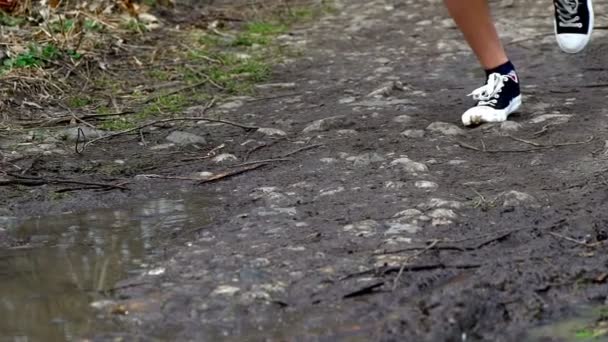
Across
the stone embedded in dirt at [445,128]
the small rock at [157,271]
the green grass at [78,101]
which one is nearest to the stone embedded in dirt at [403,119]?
the stone embedded in dirt at [445,128]

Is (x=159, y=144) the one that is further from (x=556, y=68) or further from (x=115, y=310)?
(x=556, y=68)

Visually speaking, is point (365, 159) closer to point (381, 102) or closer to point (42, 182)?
point (381, 102)

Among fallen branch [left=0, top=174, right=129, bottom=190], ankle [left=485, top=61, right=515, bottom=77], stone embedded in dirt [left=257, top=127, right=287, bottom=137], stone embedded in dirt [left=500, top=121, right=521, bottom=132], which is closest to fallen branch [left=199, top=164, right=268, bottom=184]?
fallen branch [left=0, top=174, right=129, bottom=190]

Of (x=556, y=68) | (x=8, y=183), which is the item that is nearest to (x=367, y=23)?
(x=556, y=68)

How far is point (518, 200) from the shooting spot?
260 centimetres

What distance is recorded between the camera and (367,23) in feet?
19.3

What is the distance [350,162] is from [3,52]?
2011 millimetres

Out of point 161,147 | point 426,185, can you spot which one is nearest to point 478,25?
point 426,185

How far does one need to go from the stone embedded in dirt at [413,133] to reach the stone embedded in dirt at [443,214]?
87cm

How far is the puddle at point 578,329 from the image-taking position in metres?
1.86

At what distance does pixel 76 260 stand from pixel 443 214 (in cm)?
89

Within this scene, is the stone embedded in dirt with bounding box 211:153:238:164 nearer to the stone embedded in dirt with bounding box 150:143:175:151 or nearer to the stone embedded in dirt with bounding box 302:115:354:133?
the stone embedded in dirt with bounding box 150:143:175:151

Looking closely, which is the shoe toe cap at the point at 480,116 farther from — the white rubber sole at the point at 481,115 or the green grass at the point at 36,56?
the green grass at the point at 36,56

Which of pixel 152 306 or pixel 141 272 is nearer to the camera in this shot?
pixel 152 306
